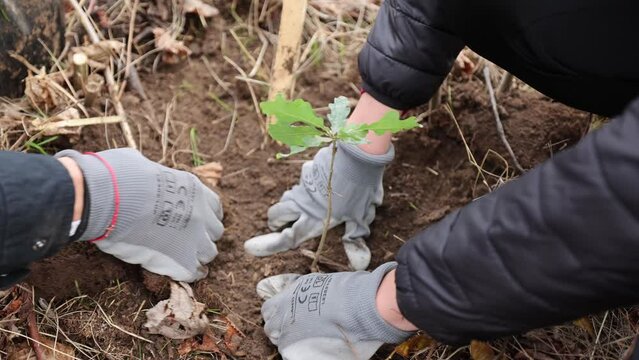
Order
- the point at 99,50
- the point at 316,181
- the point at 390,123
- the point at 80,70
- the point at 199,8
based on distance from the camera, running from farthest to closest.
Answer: the point at 199,8 < the point at 99,50 < the point at 80,70 < the point at 316,181 < the point at 390,123

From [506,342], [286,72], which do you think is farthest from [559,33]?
[286,72]

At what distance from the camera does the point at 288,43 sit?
187 centimetres

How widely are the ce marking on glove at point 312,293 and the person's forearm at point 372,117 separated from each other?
0.35 m

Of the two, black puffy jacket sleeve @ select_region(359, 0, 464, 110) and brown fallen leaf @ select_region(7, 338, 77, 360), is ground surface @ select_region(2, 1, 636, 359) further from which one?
black puffy jacket sleeve @ select_region(359, 0, 464, 110)

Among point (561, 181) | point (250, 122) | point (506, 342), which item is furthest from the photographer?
point (250, 122)

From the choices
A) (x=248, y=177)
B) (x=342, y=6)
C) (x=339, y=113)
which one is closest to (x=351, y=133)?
(x=339, y=113)

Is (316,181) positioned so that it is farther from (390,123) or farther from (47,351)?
(47,351)

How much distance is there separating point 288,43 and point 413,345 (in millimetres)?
932

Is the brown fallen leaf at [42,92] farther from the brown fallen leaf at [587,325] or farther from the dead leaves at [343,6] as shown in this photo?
the brown fallen leaf at [587,325]

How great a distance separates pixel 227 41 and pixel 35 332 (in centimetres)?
118

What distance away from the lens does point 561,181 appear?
91 centimetres

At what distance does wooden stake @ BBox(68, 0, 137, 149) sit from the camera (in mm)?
1787

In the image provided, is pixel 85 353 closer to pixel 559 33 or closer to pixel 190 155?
pixel 190 155

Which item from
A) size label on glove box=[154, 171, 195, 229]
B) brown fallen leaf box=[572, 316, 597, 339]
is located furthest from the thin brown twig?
brown fallen leaf box=[572, 316, 597, 339]
